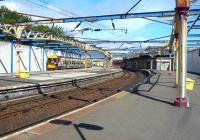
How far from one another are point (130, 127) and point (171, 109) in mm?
4233

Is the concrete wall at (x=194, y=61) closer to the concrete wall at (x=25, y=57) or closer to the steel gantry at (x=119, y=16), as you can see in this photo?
the steel gantry at (x=119, y=16)

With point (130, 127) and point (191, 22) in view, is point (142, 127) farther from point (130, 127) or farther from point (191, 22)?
point (191, 22)

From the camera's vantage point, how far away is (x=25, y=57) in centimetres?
5222

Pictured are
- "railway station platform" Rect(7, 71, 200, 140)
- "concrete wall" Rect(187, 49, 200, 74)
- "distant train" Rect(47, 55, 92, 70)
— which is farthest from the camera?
"distant train" Rect(47, 55, 92, 70)

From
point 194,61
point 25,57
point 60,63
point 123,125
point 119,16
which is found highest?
point 119,16

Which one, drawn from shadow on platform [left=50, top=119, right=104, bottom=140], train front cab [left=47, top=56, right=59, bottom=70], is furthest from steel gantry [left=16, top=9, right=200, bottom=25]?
train front cab [left=47, top=56, right=59, bottom=70]

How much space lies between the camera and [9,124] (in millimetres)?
11680

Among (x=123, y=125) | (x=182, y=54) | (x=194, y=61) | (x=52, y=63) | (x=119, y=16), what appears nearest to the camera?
(x=123, y=125)

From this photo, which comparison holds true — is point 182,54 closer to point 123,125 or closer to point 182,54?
point 182,54

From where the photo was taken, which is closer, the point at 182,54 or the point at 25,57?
the point at 182,54

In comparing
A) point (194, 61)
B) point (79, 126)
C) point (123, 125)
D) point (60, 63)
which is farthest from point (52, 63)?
point (79, 126)

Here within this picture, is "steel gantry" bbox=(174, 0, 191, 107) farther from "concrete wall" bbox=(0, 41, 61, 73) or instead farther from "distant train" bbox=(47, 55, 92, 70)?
"distant train" bbox=(47, 55, 92, 70)

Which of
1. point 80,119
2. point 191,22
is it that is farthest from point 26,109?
point 191,22

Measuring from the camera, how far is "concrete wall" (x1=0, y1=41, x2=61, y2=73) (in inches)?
1767
